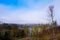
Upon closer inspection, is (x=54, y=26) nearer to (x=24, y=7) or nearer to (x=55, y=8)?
(x=55, y=8)

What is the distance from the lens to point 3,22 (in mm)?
2291

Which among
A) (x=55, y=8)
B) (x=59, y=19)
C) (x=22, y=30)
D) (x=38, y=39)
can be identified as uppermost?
A: (x=55, y=8)

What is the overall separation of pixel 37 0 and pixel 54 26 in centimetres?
52

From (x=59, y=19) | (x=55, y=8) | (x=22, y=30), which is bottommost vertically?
(x=22, y=30)

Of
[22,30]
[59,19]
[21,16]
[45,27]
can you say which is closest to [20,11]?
[21,16]

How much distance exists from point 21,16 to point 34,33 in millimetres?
352

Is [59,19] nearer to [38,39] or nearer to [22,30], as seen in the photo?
[38,39]

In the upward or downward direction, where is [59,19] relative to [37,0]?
downward

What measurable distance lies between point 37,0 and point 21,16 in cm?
38

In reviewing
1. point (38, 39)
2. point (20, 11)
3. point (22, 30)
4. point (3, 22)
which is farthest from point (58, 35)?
point (3, 22)

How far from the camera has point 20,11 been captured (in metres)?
2.34

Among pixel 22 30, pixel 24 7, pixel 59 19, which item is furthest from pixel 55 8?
pixel 22 30

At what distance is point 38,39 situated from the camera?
2.30 metres

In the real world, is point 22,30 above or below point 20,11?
below
